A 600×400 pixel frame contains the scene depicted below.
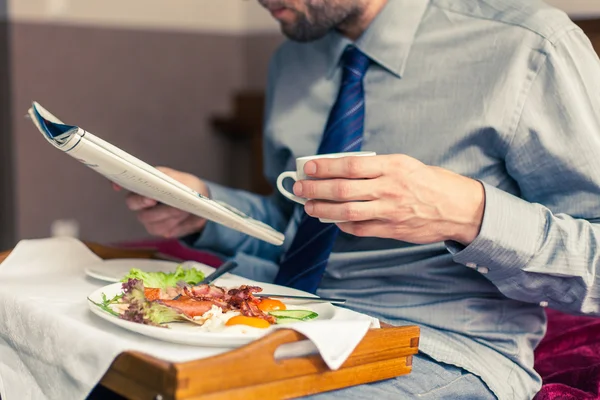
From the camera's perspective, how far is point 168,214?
139cm

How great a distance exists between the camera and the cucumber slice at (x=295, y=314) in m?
1.00

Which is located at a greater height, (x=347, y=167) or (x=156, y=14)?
(x=347, y=167)

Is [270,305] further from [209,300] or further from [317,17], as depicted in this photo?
[317,17]

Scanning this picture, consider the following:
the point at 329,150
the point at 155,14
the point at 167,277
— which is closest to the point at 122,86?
the point at 155,14

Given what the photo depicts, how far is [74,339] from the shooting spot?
909mm

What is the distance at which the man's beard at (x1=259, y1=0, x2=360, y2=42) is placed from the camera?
1372 mm

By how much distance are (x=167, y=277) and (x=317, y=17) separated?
0.54 metres

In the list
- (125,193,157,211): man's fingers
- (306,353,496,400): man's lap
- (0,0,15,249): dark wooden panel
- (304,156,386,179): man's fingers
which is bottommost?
(0,0,15,249): dark wooden panel

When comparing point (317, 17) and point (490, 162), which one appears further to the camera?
point (317, 17)

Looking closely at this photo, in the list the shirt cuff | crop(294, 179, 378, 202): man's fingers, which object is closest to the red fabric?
the shirt cuff

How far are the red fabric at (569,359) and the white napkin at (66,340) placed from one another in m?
0.43

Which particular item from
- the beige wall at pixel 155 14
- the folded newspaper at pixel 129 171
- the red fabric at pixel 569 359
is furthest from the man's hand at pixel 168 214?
the beige wall at pixel 155 14

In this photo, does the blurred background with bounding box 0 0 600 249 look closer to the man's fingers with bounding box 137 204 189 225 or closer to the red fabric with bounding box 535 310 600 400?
the man's fingers with bounding box 137 204 189 225

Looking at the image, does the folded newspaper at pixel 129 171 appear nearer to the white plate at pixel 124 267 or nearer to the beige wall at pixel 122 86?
the white plate at pixel 124 267
